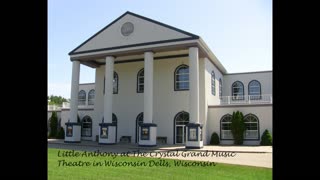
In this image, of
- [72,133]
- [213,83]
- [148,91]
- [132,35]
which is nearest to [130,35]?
[132,35]

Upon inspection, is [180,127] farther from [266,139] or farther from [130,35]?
[130,35]

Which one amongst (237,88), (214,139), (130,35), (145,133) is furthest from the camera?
(237,88)

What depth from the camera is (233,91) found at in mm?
34719

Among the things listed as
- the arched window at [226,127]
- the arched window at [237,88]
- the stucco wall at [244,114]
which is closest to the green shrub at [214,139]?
the stucco wall at [244,114]

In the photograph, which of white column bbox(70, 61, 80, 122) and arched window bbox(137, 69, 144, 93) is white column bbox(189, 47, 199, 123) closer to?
arched window bbox(137, 69, 144, 93)

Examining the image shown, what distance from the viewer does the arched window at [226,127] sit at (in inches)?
1019

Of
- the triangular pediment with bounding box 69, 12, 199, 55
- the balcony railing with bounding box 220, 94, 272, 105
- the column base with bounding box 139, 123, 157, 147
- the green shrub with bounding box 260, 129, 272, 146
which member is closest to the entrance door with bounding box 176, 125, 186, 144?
the column base with bounding box 139, 123, 157, 147

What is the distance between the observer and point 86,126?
30094mm

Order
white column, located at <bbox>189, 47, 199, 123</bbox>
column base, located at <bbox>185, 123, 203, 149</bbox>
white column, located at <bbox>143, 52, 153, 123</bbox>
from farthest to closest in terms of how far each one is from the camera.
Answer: white column, located at <bbox>143, 52, 153, 123</bbox> → white column, located at <bbox>189, 47, 199, 123</bbox> → column base, located at <bbox>185, 123, 203, 149</bbox>

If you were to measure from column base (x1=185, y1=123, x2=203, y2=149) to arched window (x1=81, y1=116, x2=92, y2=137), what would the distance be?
11792mm

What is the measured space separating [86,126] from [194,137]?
41.8 ft

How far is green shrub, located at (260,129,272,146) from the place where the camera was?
24266 mm
